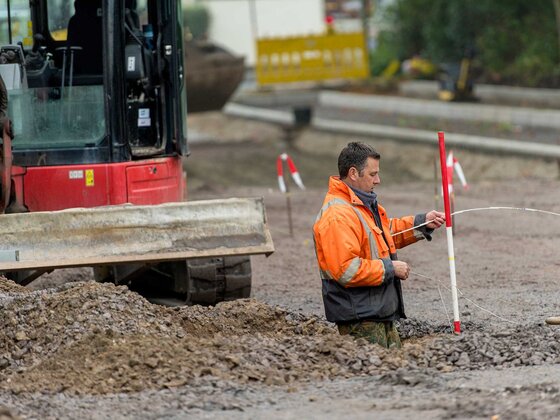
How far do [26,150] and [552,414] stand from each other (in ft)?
18.1

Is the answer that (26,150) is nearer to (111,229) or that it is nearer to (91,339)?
(111,229)

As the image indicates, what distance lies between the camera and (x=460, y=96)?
28219 mm

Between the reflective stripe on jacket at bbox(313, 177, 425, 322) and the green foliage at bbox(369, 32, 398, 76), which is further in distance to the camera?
the green foliage at bbox(369, 32, 398, 76)

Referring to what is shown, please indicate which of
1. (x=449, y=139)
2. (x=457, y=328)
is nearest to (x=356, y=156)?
(x=457, y=328)

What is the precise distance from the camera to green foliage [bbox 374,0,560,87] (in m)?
28.5

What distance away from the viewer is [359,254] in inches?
303

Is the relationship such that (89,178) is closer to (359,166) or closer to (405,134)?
(359,166)

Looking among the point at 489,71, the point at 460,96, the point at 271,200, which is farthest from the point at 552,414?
the point at 489,71

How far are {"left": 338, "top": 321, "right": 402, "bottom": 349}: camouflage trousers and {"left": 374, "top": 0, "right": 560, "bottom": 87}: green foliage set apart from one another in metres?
20.3

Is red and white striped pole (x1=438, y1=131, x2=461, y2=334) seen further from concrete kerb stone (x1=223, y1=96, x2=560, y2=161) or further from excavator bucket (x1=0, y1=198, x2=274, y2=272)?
concrete kerb stone (x1=223, y1=96, x2=560, y2=161)

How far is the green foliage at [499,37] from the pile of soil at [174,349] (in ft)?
66.0

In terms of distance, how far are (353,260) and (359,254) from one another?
129 mm

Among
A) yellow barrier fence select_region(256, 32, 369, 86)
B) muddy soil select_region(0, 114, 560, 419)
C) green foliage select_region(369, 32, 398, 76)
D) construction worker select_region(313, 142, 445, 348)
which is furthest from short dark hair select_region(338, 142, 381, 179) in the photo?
green foliage select_region(369, 32, 398, 76)

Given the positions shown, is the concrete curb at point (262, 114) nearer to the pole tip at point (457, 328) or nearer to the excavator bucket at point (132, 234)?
the excavator bucket at point (132, 234)
